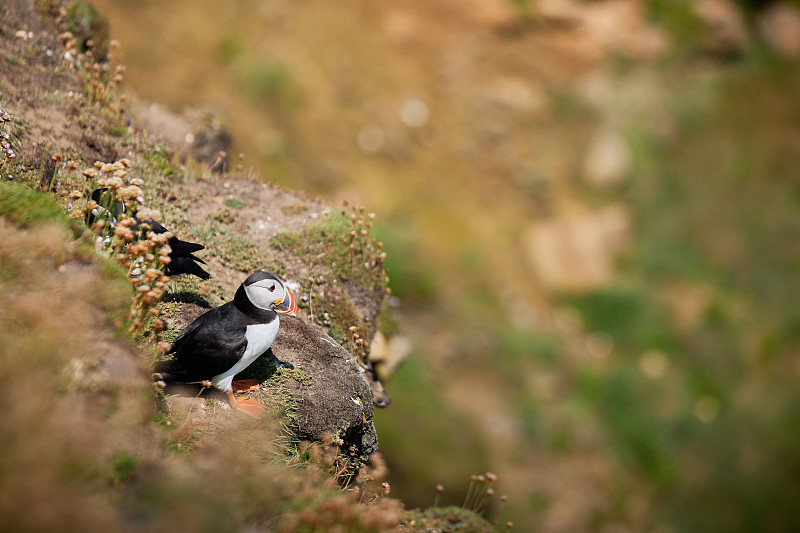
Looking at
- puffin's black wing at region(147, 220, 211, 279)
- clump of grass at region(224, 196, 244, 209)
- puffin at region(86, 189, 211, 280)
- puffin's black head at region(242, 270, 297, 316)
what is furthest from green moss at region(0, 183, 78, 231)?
clump of grass at region(224, 196, 244, 209)

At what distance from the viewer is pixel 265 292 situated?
4.77 meters

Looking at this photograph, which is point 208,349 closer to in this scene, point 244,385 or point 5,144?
point 244,385

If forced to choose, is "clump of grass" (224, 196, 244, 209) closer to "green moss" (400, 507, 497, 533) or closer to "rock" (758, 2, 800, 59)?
"green moss" (400, 507, 497, 533)

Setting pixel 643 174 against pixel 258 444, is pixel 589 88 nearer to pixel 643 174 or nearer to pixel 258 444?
pixel 643 174

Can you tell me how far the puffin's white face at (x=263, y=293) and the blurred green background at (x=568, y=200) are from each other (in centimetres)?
896

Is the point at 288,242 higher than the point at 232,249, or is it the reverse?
the point at 288,242

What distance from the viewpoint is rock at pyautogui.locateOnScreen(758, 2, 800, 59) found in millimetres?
20250

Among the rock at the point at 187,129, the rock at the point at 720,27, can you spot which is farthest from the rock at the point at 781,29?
the rock at the point at 187,129

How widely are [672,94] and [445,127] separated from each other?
7.27m

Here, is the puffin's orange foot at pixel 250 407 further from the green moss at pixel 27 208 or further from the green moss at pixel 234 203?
the green moss at pixel 234 203

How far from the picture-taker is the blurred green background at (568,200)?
15328 mm

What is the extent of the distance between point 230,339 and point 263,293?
0.43 metres

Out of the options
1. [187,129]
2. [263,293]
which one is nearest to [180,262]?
[263,293]

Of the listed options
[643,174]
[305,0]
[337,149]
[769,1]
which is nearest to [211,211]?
[337,149]
